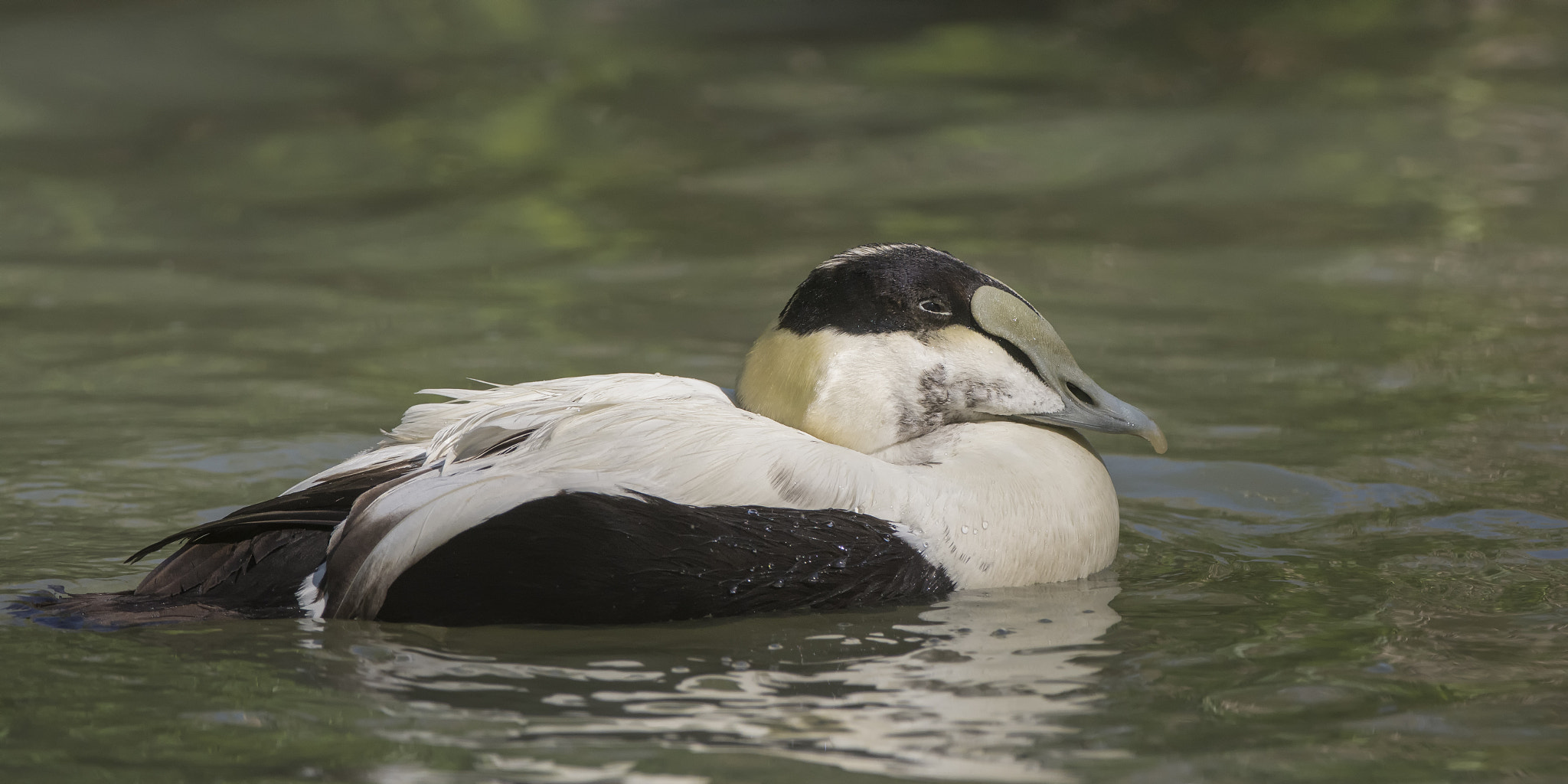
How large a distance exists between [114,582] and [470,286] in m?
4.08

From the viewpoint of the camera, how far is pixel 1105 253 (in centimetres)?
927

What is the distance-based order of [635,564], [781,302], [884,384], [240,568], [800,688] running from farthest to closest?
[781,302], [884,384], [240,568], [635,564], [800,688]

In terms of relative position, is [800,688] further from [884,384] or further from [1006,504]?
[884,384]

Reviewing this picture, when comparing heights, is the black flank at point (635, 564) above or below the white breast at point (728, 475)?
below

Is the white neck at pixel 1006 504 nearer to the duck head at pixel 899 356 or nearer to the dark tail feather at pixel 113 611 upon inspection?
the duck head at pixel 899 356

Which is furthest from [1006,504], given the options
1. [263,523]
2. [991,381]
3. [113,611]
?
[113,611]

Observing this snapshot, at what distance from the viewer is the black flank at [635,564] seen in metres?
4.04

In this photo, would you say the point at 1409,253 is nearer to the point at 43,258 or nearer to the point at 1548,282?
the point at 1548,282

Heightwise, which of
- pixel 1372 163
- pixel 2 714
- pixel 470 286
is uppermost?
pixel 1372 163

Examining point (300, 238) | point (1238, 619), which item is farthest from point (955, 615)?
point (300, 238)

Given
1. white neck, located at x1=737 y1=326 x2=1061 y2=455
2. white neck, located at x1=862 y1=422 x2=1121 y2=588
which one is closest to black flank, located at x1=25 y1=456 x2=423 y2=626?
white neck, located at x1=737 y1=326 x2=1061 y2=455

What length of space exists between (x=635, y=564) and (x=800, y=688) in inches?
20.4

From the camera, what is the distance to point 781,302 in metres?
8.30

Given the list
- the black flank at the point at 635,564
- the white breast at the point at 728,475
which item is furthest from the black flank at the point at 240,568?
the black flank at the point at 635,564
